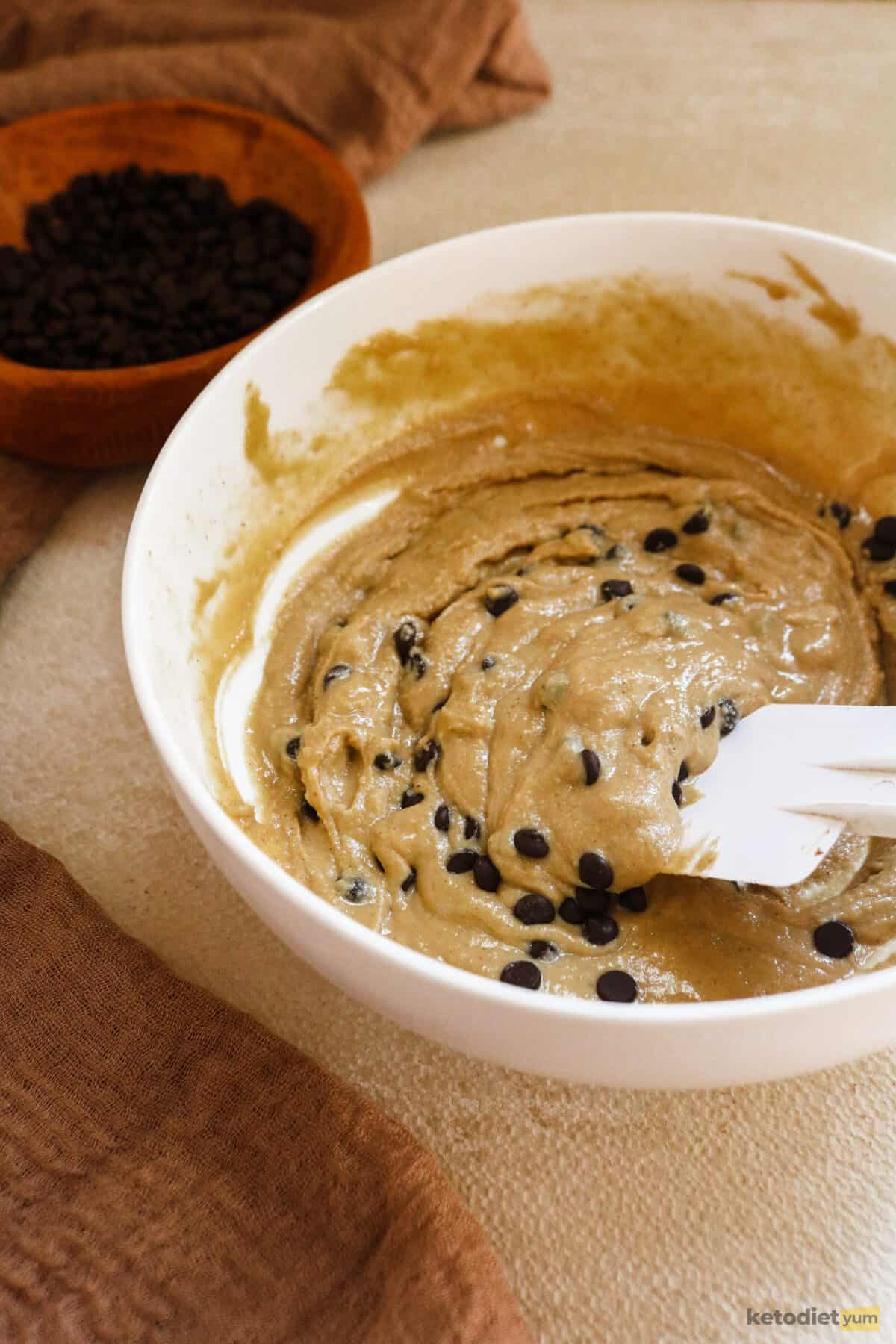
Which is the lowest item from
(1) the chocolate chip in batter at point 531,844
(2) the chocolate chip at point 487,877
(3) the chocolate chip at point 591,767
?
(2) the chocolate chip at point 487,877

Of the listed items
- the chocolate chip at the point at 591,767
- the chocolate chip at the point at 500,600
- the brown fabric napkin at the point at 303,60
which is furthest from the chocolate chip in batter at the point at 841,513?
the brown fabric napkin at the point at 303,60

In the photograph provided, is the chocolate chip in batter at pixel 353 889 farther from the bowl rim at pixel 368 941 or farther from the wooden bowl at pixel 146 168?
the wooden bowl at pixel 146 168

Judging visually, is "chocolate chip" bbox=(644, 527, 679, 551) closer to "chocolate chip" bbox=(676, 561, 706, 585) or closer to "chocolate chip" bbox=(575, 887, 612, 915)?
"chocolate chip" bbox=(676, 561, 706, 585)

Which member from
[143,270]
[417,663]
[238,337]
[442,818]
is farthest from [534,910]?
[143,270]


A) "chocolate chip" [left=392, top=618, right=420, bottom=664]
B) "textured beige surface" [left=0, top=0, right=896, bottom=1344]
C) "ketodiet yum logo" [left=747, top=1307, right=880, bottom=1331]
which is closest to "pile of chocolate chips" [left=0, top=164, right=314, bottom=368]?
"textured beige surface" [left=0, top=0, right=896, bottom=1344]

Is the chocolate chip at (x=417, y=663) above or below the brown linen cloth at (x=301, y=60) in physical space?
below

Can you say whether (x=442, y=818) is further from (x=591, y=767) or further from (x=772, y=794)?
(x=772, y=794)
